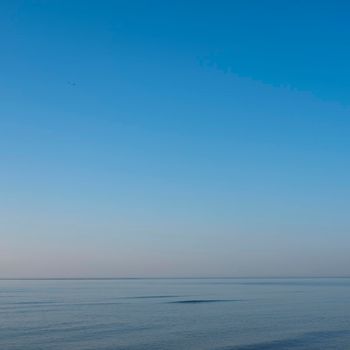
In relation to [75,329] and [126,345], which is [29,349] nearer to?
Result: [126,345]

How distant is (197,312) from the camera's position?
75125 millimetres

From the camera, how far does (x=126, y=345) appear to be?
42.8 meters

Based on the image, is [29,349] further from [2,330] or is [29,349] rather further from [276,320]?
[276,320]

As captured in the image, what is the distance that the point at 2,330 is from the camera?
2071 inches

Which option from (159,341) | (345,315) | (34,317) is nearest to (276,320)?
(345,315)

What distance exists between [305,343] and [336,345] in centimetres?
259

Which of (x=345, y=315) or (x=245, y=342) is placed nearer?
(x=245, y=342)

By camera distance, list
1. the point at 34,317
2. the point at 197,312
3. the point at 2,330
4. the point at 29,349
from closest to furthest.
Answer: the point at 29,349, the point at 2,330, the point at 34,317, the point at 197,312

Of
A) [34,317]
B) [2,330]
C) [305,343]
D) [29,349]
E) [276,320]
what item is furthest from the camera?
[34,317]

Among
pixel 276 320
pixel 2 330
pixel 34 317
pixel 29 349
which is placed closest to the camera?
pixel 29 349

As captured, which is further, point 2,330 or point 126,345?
point 2,330

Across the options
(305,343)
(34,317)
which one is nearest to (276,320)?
(305,343)

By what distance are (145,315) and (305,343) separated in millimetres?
30408

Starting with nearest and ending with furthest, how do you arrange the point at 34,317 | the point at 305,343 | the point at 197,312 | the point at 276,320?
the point at 305,343 → the point at 276,320 → the point at 34,317 → the point at 197,312
